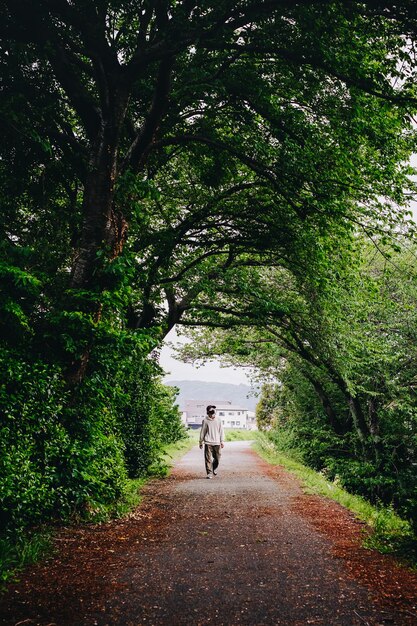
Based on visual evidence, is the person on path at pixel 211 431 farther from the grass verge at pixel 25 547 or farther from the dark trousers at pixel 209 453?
the grass verge at pixel 25 547

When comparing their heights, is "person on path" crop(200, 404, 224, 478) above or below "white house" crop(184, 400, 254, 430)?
above

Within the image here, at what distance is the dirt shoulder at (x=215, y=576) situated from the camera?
3.62 metres

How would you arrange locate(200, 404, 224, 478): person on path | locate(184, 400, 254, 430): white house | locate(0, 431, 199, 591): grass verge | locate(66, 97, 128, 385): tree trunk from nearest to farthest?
locate(0, 431, 199, 591): grass verge → locate(66, 97, 128, 385): tree trunk → locate(200, 404, 224, 478): person on path → locate(184, 400, 254, 430): white house

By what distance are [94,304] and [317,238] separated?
5.60 metres

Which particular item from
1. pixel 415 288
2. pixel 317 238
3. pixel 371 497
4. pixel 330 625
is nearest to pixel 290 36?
pixel 317 238

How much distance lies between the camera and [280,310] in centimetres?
1177

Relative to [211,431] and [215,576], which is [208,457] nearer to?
[211,431]

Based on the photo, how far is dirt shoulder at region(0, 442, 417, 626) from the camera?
362 centimetres

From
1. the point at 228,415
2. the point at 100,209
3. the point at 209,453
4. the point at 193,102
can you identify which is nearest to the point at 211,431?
the point at 209,453

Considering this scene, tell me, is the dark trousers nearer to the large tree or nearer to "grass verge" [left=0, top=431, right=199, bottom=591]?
"grass verge" [left=0, top=431, right=199, bottom=591]

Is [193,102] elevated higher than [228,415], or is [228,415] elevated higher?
[193,102]

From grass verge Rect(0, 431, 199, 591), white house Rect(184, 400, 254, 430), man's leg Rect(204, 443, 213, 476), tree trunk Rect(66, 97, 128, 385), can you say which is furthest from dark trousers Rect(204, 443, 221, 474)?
white house Rect(184, 400, 254, 430)

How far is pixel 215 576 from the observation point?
457cm

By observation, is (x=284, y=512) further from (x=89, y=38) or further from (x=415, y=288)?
(x=415, y=288)
